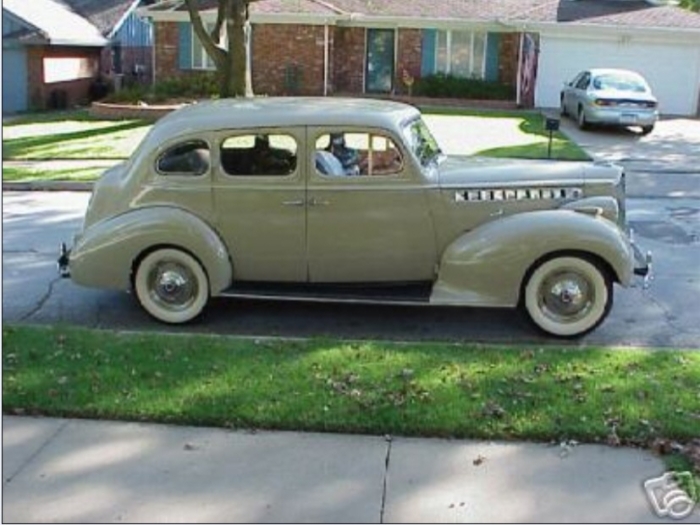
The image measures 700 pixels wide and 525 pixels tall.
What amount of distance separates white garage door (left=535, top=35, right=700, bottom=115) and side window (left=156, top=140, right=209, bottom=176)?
70.5ft

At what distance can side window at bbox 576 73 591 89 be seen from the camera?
2108 cm

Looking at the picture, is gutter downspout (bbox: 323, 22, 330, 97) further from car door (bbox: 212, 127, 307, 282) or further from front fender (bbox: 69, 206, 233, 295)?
front fender (bbox: 69, 206, 233, 295)

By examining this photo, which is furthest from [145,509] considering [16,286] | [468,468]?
[16,286]

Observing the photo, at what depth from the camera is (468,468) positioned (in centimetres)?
389

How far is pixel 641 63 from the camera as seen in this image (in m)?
25.5

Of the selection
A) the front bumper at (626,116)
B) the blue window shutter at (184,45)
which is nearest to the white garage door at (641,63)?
the front bumper at (626,116)

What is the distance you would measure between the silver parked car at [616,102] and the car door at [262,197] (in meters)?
15.2

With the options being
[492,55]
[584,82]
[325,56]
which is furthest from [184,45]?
[584,82]

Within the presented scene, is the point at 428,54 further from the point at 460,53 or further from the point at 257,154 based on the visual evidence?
the point at 257,154

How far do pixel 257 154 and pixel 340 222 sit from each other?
817 millimetres

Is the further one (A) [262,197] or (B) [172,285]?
(B) [172,285]

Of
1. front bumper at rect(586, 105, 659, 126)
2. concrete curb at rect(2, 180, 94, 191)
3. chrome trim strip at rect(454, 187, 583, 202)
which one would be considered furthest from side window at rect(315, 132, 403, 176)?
front bumper at rect(586, 105, 659, 126)

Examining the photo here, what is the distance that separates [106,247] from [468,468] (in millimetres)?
3524

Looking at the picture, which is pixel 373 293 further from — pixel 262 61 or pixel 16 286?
pixel 262 61
